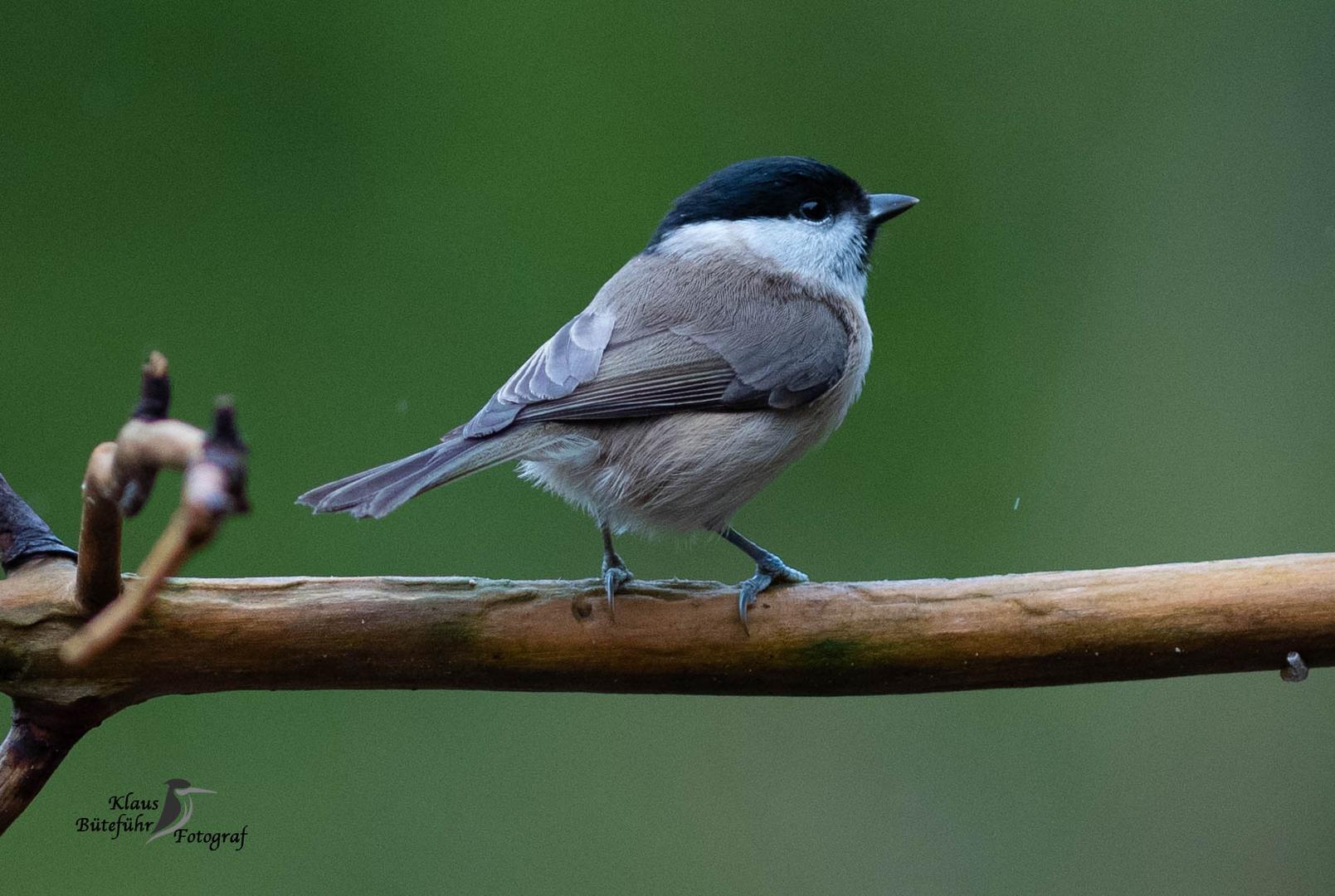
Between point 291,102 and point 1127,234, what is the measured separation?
96.4 inches

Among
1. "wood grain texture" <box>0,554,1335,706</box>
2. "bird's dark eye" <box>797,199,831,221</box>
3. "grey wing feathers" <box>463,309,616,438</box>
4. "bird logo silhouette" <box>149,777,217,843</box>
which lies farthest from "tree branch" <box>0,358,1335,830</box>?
"bird's dark eye" <box>797,199,831,221</box>

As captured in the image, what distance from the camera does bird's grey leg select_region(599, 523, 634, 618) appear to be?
5.82 ft

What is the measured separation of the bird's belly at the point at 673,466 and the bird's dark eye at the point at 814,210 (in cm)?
55

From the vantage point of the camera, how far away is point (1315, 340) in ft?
11.9

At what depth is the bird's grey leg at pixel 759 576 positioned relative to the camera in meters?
1.79

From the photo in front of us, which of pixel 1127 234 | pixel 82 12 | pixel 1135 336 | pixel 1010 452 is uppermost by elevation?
pixel 82 12

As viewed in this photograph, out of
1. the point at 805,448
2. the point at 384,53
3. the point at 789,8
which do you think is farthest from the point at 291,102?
the point at 805,448

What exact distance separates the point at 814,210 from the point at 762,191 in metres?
0.14

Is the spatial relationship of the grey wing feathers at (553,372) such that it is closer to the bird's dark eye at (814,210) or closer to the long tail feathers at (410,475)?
the long tail feathers at (410,475)

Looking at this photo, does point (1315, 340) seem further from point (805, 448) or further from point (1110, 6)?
point (805, 448)

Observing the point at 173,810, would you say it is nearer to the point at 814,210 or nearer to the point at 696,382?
the point at 696,382

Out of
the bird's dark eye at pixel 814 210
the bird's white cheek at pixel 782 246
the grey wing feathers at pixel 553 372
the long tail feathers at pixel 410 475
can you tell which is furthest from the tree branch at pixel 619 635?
the bird's dark eye at pixel 814 210

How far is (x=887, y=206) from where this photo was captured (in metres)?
2.67

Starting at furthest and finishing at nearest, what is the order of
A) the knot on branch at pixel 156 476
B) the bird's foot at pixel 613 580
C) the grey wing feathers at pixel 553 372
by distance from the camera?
the grey wing feathers at pixel 553 372, the bird's foot at pixel 613 580, the knot on branch at pixel 156 476
